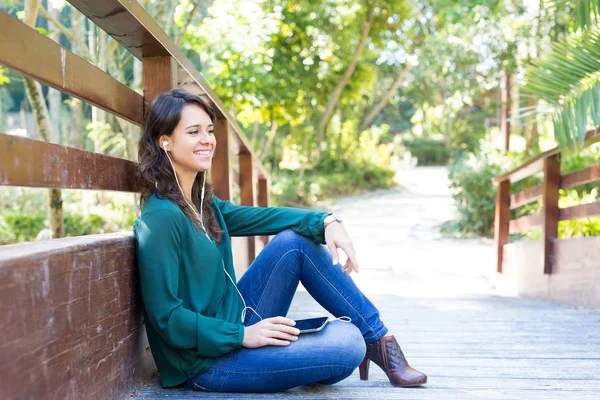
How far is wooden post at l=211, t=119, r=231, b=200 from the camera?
3.41 metres

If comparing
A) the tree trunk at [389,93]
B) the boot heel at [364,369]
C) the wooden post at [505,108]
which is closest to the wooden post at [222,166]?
the boot heel at [364,369]

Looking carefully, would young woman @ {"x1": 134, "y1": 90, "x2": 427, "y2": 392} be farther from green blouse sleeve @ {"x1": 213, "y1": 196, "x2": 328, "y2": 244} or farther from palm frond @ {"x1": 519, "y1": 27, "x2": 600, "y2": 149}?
palm frond @ {"x1": 519, "y1": 27, "x2": 600, "y2": 149}

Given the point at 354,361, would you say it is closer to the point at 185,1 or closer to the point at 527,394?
the point at 527,394

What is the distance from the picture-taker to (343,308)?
2.32m

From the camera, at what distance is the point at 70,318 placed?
5.08 feet

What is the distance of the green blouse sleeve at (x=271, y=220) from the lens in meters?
2.33

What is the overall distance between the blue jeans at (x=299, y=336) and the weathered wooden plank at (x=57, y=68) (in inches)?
29.1

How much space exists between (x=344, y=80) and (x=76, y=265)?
48.2 ft

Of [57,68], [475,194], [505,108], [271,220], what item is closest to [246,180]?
[271,220]

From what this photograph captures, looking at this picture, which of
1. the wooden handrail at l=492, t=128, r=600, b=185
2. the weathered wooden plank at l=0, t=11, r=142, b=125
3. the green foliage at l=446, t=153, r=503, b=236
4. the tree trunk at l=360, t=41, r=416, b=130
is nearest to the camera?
the weathered wooden plank at l=0, t=11, r=142, b=125

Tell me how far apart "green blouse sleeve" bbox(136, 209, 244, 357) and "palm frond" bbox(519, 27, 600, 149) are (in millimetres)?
2837

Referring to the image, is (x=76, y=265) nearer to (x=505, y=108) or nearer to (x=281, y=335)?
(x=281, y=335)

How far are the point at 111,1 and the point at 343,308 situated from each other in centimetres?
127

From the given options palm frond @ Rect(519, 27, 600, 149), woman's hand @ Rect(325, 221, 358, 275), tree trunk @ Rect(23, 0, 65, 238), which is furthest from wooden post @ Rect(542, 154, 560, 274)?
tree trunk @ Rect(23, 0, 65, 238)
